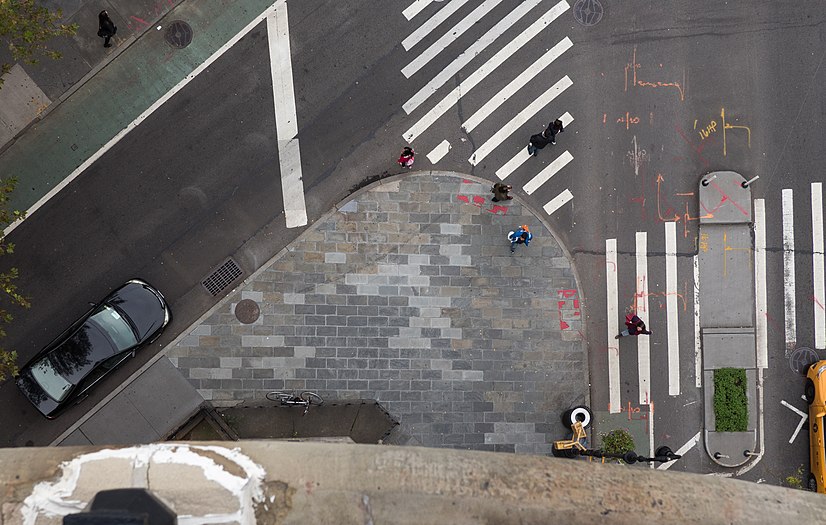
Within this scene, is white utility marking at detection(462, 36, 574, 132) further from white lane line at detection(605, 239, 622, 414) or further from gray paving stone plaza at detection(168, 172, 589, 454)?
white lane line at detection(605, 239, 622, 414)

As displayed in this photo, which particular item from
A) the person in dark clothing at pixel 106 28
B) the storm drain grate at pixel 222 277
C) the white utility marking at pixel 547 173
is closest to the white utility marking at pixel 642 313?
the white utility marking at pixel 547 173

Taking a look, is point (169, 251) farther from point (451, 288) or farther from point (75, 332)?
point (451, 288)

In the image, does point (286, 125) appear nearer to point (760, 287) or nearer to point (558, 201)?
point (558, 201)

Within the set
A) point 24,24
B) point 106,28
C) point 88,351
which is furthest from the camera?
point 106,28

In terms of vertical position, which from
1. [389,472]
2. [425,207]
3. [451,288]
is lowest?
[389,472]

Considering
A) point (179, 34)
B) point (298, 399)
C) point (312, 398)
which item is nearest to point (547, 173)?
point (312, 398)

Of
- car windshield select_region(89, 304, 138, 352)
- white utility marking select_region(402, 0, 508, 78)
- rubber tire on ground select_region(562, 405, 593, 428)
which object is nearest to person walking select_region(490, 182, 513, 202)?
white utility marking select_region(402, 0, 508, 78)

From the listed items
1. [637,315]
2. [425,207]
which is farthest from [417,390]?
[637,315]
